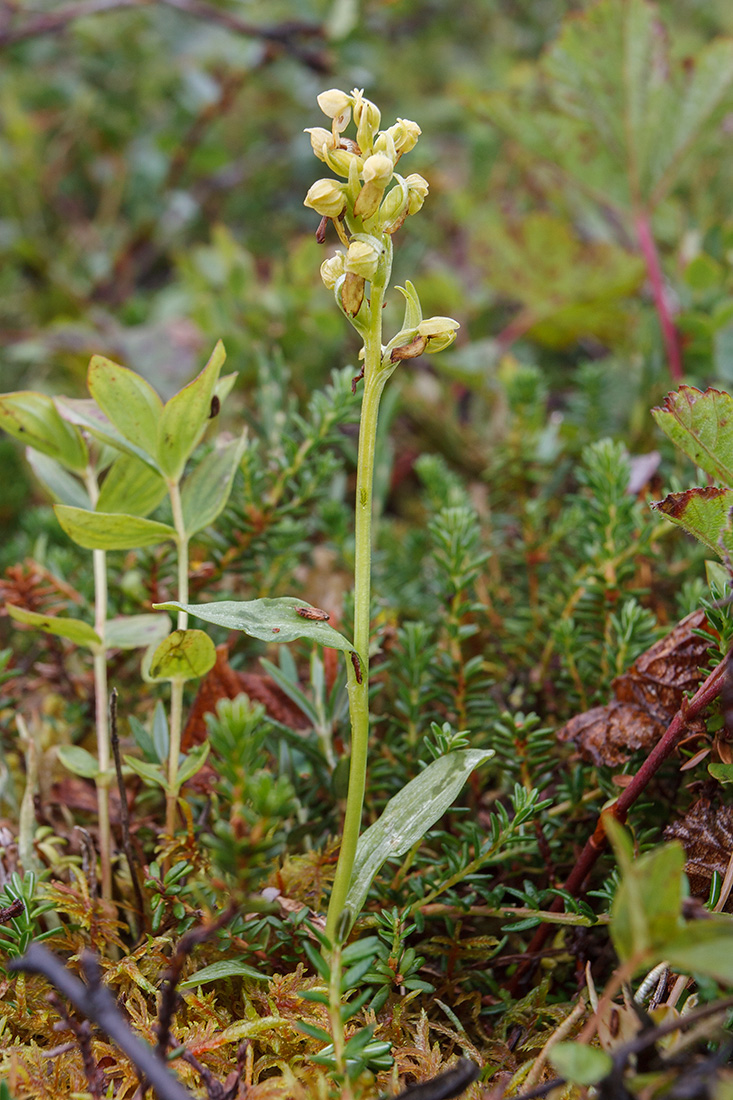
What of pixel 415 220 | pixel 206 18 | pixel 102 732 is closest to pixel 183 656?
pixel 102 732

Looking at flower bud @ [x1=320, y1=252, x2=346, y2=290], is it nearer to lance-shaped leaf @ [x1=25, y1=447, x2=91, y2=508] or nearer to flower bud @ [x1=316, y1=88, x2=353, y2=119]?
flower bud @ [x1=316, y1=88, x2=353, y2=119]

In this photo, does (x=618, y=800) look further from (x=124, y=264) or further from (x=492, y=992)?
(x=124, y=264)

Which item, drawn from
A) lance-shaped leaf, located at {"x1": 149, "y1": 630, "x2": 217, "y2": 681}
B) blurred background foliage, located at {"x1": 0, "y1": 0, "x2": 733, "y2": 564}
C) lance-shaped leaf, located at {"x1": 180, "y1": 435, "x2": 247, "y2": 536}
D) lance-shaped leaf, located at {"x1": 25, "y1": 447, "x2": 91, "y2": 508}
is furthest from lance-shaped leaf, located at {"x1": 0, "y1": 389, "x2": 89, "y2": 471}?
blurred background foliage, located at {"x1": 0, "y1": 0, "x2": 733, "y2": 564}

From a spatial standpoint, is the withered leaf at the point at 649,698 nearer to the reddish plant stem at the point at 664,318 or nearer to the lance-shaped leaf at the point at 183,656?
the lance-shaped leaf at the point at 183,656

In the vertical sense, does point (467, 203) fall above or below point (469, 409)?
above

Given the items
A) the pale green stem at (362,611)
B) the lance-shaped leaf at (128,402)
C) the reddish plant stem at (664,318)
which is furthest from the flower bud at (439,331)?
the reddish plant stem at (664,318)

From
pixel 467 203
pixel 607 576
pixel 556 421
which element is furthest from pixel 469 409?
pixel 607 576

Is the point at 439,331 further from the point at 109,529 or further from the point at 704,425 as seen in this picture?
the point at 109,529
